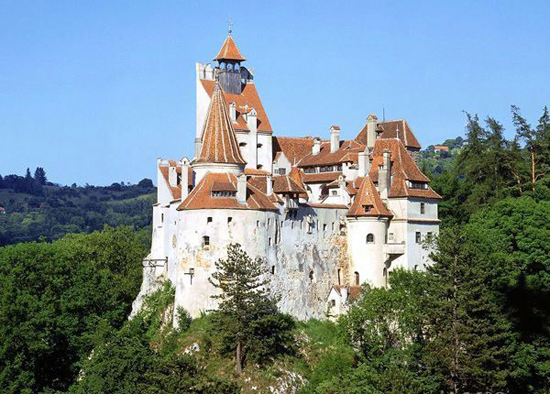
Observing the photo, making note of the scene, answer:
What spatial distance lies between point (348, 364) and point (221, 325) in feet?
34.6

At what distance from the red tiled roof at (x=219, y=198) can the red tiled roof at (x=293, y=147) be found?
15628 millimetres

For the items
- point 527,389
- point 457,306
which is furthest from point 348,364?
point 527,389

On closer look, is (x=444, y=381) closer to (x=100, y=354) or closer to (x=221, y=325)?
(x=221, y=325)

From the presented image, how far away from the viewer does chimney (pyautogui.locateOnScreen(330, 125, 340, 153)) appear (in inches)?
3834

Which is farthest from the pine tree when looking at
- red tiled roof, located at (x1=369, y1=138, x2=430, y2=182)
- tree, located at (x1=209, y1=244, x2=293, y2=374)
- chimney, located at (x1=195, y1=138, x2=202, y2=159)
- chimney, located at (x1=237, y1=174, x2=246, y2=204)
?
chimney, located at (x1=195, y1=138, x2=202, y2=159)

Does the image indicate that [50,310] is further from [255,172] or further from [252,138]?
[252,138]

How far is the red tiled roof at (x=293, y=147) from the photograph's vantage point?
98875 millimetres

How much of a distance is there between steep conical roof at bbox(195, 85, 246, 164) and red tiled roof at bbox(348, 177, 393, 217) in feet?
34.1

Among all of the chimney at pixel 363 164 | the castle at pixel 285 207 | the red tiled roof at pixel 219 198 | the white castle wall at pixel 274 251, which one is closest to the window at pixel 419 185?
the castle at pixel 285 207

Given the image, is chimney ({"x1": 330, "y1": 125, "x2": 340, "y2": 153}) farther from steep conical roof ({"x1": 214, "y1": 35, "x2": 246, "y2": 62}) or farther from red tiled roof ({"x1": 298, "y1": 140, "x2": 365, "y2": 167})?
steep conical roof ({"x1": 214, "y1": 35, "x2": 246, "y2": 62})

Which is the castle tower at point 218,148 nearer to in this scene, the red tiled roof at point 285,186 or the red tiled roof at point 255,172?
the red tiled roof at point 285,186

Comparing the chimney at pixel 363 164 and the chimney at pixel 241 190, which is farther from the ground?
the chimney at pixel 363 164

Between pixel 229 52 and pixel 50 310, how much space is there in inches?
1158

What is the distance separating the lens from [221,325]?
7631 cm
